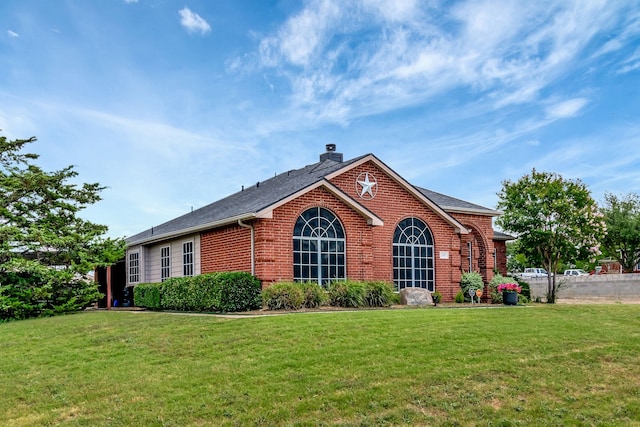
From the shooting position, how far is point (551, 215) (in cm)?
2625

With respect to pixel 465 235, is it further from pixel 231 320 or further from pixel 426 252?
pixel 231 320

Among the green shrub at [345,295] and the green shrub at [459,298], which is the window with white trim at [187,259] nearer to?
the green shrub at [345,295]

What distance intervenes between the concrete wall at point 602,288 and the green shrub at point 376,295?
50.5 feet

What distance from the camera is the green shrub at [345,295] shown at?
17.6 meters

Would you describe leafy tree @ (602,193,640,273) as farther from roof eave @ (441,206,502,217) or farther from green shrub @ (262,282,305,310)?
green shrub @ (262,282,305,310)

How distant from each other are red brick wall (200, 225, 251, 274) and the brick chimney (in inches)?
290

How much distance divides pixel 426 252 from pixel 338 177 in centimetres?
440

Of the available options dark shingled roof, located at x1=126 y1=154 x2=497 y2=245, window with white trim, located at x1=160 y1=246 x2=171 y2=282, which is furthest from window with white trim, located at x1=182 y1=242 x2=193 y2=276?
window with white trim, located at x1=160 y1=246 x2=171 y2=282

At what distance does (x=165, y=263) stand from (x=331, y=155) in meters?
8.30

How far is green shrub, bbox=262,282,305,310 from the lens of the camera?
16.5 meters

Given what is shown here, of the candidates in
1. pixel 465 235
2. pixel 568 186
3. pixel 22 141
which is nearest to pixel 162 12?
pixel 22 141

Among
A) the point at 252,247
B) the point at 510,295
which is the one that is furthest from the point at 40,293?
the point at 510,295

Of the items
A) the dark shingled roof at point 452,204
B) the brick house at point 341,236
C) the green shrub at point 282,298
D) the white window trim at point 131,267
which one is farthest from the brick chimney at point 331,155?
the green shrub at point 282,298

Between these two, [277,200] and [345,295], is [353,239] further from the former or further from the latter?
[277,200]
